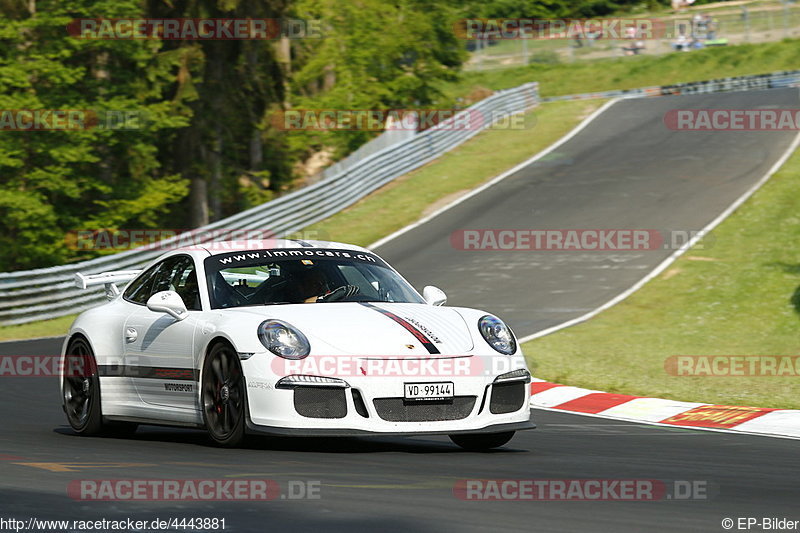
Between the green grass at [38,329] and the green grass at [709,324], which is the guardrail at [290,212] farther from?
the green grass at [709,324]

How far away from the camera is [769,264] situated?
20797 millimetres

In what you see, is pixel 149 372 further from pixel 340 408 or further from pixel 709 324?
pixel 709 324

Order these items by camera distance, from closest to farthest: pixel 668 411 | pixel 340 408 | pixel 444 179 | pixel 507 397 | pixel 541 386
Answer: pixel 340 408
pixel 507 397
pixel 668 411
pixel 541 386
pixel 444 179

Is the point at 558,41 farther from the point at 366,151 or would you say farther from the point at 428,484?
the point at 428,484

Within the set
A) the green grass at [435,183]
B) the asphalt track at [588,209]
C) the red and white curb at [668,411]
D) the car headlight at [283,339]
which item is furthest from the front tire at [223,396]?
the green grass at [435,183]

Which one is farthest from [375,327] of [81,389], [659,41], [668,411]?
[659,41]

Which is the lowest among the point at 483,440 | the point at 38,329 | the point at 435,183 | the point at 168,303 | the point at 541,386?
the point at 38,329

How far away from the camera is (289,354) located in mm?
7648

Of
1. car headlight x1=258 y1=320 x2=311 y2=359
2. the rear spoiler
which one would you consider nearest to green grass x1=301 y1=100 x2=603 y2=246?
the rear spoiler

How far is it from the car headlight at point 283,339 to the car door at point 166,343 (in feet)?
2.42

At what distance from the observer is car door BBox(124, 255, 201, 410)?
27.5 feet

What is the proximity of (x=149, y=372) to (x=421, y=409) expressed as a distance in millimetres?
2137

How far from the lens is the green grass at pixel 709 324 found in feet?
42.8

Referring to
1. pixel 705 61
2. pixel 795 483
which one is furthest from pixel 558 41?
pixel 795 483
